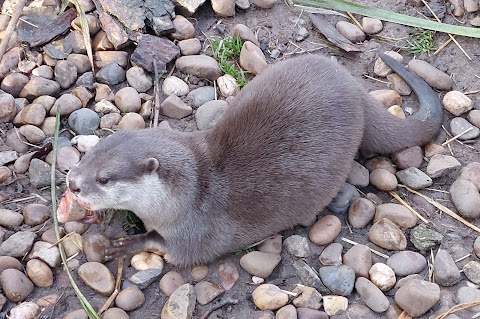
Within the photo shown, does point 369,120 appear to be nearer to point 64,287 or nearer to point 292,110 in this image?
point 292,110

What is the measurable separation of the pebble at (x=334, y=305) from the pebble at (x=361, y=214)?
323 millimetres

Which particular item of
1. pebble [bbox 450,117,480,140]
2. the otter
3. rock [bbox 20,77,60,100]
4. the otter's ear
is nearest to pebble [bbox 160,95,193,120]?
the otter

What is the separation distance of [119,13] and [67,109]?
0.48 m

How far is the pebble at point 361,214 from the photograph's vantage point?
239 cm

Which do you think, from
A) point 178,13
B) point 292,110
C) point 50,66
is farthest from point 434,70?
point 50,66

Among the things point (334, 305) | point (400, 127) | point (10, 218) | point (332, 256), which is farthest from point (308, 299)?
point (10, 218)

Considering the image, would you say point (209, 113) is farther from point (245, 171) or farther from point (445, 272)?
point (445, 272)

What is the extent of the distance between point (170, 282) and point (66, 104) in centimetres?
83

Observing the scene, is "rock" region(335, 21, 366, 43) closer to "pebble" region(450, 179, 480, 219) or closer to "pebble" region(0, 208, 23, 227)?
"pebble" region(450, 179, 480, 219)

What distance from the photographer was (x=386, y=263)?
2.27 meters

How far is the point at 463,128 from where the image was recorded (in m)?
2.67

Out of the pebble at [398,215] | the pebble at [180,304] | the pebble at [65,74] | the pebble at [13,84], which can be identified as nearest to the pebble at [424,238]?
the pebble at [398,215]

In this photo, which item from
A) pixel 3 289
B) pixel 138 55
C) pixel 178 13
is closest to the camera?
pixel 3 289

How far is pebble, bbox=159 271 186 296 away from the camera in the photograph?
87.1 inches
